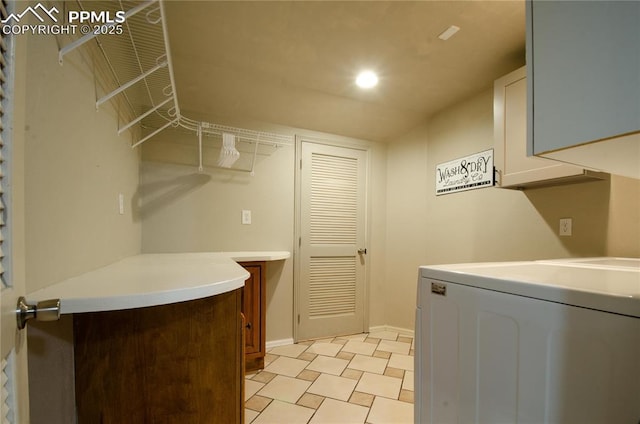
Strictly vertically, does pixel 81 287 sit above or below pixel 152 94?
below

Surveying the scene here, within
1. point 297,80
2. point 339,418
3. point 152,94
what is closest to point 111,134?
point 152,94

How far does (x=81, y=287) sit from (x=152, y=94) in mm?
1328

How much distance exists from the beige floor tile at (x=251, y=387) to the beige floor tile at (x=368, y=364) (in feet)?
2.48

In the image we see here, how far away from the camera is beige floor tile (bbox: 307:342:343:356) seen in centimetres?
242

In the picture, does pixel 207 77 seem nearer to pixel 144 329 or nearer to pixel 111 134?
pixel 111 134

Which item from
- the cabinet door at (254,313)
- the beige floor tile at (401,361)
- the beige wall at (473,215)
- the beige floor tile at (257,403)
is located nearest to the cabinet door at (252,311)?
the cabinet door at (254,313)

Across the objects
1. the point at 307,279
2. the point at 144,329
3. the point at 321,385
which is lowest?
the point at 321,385

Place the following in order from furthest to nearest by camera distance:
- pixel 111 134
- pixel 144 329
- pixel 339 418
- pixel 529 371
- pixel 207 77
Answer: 1. pixel 207 77
2. pixel 339 418
3. pixel 111 134
4. pixel 144 329
5. pixel 529 371

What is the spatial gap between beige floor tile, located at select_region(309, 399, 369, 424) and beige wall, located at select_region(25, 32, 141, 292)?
1.48 m

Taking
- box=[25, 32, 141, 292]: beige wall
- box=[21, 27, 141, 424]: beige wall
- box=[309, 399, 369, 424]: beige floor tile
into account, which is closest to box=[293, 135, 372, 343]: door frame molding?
box=[309, 399, 369, 424]: beige floor tile

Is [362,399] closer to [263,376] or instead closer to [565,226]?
[263,376]

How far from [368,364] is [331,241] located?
1176mm

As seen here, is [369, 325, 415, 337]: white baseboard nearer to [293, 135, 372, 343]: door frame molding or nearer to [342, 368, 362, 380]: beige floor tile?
[293, 135, 372, 343]: door frame molding

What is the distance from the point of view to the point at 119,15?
2.81 feet
